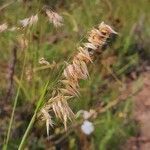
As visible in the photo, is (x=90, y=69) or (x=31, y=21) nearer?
(x=31, y=21)

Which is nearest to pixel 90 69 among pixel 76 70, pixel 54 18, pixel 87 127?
pixel 87 127

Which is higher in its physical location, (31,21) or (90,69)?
(31,21)

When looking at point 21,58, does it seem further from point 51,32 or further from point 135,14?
point 135,14

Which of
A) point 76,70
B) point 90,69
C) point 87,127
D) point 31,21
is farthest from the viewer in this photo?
point 90,69

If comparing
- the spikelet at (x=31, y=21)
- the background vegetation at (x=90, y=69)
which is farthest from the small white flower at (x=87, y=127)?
the spikelet at (x=31, y=21)

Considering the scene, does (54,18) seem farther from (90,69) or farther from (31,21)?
(90,69)

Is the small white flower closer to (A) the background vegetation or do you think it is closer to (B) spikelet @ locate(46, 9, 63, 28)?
(A) the background vegetation

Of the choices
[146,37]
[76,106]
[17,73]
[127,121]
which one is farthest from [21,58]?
[146,37]
